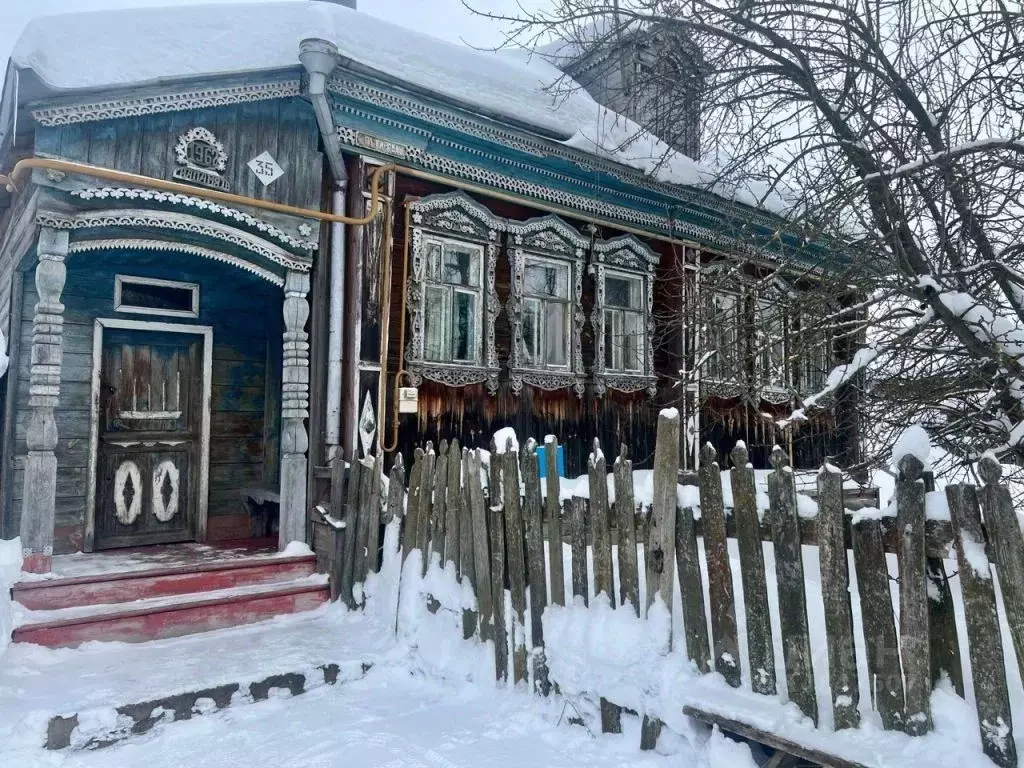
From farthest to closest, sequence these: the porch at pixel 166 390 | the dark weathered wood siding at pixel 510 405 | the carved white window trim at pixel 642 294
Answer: the carved white window trim at pixel 642 294, the dark weathered wood siding at pixel 510 405, the porch at pixel 166 390

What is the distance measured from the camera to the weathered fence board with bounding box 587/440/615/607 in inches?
141

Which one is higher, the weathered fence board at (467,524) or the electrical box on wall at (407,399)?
the electrical box on wall at (407,399)

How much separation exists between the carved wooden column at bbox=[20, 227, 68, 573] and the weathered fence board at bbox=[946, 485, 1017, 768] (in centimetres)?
515

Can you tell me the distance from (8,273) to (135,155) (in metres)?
2.19

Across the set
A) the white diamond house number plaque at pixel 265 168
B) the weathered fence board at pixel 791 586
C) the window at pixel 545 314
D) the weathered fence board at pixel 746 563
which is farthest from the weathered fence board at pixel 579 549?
the window at pixel 545 314

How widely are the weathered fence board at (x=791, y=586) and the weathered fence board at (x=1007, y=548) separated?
2.21 feet

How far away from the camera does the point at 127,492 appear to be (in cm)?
659

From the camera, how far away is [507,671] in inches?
156

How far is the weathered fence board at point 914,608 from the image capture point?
252 centimetres

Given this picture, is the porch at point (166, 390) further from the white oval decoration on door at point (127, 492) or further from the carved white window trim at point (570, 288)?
the carved white window trim at point (570, 288)

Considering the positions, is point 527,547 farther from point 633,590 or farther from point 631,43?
point 631,43

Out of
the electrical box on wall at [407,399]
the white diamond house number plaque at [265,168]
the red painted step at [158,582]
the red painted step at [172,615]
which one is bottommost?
the red painted step at [172,615]

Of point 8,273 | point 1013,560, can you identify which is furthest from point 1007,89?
point 8,273

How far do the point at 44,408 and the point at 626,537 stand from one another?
13.1 ft
